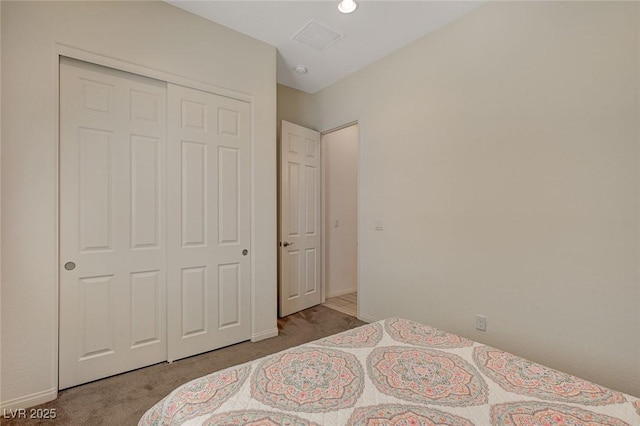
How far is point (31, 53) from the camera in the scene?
6.24ft

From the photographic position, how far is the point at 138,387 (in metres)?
2.11

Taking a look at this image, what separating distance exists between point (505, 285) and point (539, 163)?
901 mm

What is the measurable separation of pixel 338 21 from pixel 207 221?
2057mm

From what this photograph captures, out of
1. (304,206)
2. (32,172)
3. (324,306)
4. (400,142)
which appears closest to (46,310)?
(32,172)

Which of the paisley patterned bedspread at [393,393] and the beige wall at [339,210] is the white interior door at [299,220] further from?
the paisley patterned bedspread at [393,393]

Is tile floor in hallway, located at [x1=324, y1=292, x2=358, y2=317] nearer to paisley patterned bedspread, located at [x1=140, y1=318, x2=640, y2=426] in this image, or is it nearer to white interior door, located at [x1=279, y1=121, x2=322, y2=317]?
white interior door, located at [x1=279, y1=121, x2=322, y2=317]

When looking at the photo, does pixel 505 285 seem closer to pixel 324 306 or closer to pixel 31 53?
pixel 324 306

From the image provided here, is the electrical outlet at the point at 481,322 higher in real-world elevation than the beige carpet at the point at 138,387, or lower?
higher

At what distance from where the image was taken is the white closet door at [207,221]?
249 centimetres

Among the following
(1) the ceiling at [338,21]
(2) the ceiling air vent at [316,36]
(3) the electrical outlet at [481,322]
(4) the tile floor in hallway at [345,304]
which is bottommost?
(4) the tile floor in hallway at [345,304]

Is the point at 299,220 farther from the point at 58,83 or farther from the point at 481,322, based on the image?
the point at 58,83

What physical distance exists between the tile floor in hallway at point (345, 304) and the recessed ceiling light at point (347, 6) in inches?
120

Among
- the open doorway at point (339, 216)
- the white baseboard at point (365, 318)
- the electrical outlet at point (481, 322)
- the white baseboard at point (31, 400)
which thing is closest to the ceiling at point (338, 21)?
the open doorway at point (339, 216)

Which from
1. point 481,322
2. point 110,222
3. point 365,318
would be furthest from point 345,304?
point 110,222
